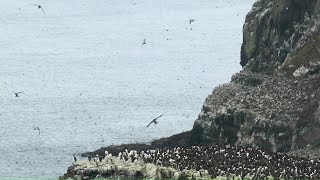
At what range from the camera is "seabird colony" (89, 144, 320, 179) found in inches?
2254

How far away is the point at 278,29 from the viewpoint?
4838 inches

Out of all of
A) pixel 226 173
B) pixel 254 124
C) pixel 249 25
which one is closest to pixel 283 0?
pixel 249 25

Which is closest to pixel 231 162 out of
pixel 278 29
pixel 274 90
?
pixel 274 90

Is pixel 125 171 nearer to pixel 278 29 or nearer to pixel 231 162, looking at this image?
pixel 231 162

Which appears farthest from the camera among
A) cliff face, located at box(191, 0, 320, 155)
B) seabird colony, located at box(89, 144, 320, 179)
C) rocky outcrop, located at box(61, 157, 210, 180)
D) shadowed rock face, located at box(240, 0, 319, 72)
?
shadowed rock face, located at box(240, 0, 319, 72)

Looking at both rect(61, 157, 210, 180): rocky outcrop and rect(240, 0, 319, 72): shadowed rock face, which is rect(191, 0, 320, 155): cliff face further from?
rect(61, 157, 210, 180): rocky outcrop

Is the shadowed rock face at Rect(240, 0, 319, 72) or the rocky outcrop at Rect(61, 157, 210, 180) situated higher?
the shadowed rock face at Rect(240, 0, 319, 72)

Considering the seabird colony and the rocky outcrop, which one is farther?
the seabird colony

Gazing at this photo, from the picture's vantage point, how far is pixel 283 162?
6312 cm

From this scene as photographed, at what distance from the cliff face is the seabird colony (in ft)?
80.9

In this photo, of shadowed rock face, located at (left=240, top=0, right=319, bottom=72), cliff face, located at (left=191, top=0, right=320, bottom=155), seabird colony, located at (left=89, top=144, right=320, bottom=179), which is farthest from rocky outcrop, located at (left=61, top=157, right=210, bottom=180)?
shadowed rock face, located at (left=240, top=0, right=319, bottom=72)

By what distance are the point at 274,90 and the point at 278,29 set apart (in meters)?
15.8

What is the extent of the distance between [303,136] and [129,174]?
39.5 m

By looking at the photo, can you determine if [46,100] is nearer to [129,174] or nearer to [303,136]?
[303,136]
